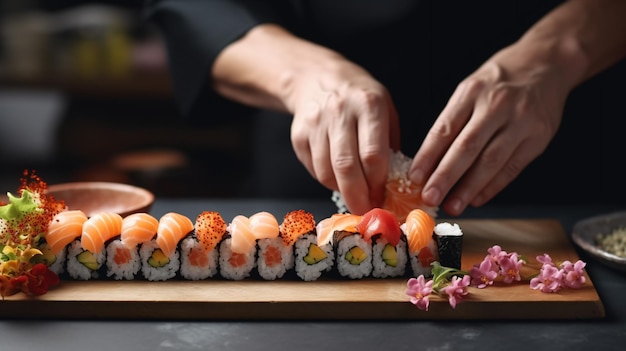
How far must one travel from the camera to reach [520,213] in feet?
6.82

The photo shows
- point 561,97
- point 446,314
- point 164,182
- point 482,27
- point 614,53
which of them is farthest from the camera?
point 164,182

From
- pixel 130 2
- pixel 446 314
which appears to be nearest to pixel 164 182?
pixel 130 2

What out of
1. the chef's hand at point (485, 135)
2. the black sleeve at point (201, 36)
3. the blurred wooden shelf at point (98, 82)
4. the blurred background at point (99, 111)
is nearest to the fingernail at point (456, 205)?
the chef's hand at point (485, 135)

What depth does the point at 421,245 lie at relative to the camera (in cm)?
155

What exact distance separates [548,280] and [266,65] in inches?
34.3

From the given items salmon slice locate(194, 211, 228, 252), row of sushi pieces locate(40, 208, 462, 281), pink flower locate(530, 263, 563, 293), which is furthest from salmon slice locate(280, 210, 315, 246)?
pink flower locate(530, 263, 563, 293)

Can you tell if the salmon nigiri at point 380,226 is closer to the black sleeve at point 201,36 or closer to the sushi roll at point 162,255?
the sushi roll at point 162,255

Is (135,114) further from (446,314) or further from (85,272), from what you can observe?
(446,314)

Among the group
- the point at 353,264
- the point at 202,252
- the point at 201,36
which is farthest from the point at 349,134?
the point at 201,36

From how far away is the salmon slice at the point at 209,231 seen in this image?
1.55 meters

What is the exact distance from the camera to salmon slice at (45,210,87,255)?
1.56m

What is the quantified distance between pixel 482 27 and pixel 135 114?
2.69 metres

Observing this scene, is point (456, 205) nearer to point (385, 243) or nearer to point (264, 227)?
point (385, 243)

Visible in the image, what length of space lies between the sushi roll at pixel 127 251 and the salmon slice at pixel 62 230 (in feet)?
0.24
